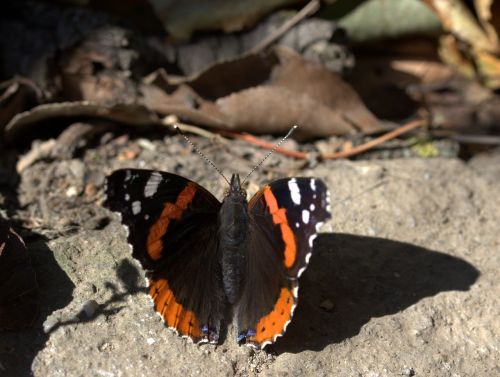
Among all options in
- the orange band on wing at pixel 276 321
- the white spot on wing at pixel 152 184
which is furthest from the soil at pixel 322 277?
the white spot on wing at pixel 152 184

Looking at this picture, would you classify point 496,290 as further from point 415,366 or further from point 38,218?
point 38,218

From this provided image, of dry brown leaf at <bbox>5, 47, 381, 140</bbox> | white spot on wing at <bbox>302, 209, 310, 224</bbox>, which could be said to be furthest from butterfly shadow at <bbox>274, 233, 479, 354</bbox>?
dry brown leaf at <bbox>5, 47, 381, 140</bbox>

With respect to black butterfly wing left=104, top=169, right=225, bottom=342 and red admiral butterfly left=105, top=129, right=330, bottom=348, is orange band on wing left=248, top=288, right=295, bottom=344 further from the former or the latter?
black butterfly wing left=104, top=169, right=225, bottom=342

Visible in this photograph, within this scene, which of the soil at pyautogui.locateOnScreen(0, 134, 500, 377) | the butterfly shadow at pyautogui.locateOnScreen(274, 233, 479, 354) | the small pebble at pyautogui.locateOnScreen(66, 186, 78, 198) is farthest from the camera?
the small pebble at pyautogui.locateOnScreen(66, 186, 78, 198)

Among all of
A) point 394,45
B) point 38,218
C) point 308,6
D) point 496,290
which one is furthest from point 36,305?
point 394,45

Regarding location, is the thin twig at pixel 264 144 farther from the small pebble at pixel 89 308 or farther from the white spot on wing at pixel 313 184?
the small pebble at pixel 89 308
